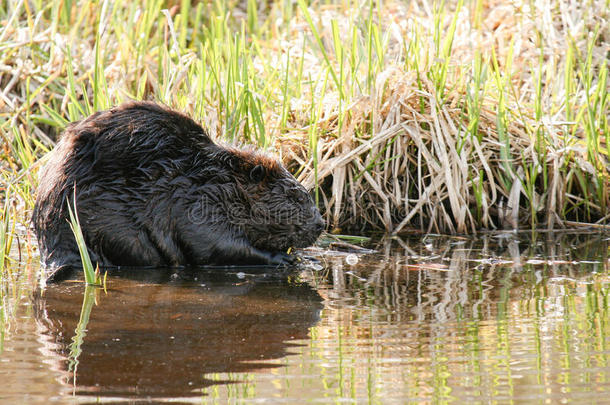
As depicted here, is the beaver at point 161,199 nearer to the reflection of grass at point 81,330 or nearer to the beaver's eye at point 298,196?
the beaver's eye at point 298,196

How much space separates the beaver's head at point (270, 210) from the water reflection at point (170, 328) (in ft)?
A: 1.39

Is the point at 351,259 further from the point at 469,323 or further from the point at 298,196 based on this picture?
the point at 469,323

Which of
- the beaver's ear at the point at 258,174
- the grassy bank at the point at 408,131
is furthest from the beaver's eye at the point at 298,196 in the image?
the grassy bank at the point at 408,131

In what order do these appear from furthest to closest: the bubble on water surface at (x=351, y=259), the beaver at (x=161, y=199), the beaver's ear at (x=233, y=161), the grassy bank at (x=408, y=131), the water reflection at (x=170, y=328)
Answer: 1. the grassy bank at (x=408, y=131)
2. the beaver's ear at (x=233, y=161)
3. the bubble on water surface at (x=351, y=259)
4. the beaver at (x=161, y=199)
5. the water reflection at (x=170, y=328)

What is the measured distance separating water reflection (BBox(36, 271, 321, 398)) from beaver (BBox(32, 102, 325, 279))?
0.71ft

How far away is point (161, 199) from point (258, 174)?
0.50 meters

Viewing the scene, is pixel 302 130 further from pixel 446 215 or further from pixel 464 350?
pixel 464 350

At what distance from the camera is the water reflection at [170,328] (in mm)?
2170

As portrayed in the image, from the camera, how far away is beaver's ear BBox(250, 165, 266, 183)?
3.98 metres

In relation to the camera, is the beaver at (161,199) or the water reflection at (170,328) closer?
the water reflection at (170,328)

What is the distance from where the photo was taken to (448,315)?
111 inches

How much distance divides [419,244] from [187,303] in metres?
1.55

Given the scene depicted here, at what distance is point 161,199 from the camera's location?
3.74 metres

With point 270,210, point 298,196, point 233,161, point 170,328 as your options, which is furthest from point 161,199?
point 170,328
